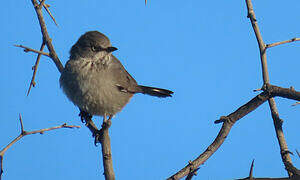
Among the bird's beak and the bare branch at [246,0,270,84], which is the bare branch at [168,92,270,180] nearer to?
the bare branch at [246,0,270,84]

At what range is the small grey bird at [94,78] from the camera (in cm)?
586

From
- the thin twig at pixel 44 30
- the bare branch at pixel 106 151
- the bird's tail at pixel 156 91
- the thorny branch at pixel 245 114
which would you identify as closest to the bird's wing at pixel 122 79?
the bird's tail at pixel 156 91

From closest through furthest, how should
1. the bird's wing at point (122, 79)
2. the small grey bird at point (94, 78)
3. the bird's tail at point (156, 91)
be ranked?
the small grey bird at point (94, 78) < the bird's wing at point (122, 79) < the bird's tail at point (156, 91)

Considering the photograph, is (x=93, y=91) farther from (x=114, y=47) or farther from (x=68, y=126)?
(x=68, y=126)

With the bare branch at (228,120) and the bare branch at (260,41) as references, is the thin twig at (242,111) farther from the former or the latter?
the bare branch at (260,41)

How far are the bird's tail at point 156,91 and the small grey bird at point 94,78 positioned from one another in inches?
25.6

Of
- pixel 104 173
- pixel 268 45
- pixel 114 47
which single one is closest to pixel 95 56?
pixel 114 47

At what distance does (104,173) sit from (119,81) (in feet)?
8.85

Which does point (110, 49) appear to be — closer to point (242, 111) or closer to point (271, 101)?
point (271, 101)

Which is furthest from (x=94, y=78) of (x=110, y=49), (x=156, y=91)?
(x=156, y=91)

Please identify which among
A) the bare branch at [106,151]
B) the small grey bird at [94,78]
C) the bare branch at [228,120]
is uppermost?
the small grey bird at [94,78]

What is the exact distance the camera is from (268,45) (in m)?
3.62

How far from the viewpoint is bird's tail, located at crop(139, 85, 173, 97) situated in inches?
275

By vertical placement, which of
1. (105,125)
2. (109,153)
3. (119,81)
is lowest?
(109,153)
